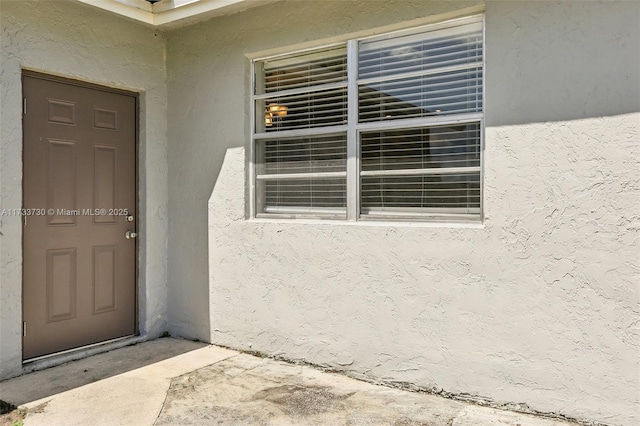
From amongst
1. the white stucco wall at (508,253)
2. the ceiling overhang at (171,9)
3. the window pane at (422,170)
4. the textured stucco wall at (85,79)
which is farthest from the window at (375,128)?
the textured stucco wall at (85,79)

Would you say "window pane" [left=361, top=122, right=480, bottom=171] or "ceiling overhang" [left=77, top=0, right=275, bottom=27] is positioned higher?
"ceiling overhang" [left=77, top=0, right=275, bottom=27]

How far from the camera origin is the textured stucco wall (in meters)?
3.77

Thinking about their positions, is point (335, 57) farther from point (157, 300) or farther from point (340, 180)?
point (157, 300)

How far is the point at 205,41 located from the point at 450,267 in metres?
3.14

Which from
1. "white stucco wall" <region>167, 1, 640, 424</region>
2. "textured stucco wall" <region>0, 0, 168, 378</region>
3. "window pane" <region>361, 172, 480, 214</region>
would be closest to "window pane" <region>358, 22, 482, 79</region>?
"white stucco wall" <region>167, 1, 640, 424</region>

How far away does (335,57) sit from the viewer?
4062 mm

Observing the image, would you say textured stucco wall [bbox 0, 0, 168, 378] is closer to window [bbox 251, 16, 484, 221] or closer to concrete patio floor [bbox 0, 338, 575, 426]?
concrete patio floor [bbox 0, 338, 575, 426]

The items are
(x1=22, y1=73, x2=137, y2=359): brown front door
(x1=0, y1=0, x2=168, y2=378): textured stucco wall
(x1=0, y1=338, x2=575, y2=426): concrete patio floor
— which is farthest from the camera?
(x1=22, y1=73, x2=137, y2=359): brown front door

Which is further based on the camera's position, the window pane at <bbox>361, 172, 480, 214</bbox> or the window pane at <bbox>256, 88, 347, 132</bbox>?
the window pane at <bbox>256, 88, 347, 132</bbox>

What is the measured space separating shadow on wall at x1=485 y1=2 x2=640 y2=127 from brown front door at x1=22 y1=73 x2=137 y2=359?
11.1ft

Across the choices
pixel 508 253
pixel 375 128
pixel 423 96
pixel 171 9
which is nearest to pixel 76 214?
pixel 171 9

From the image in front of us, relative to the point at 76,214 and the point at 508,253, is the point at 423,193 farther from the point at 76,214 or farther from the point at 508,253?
the point at 76,214

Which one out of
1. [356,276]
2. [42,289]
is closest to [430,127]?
[356,276]

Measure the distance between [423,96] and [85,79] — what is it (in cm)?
295
